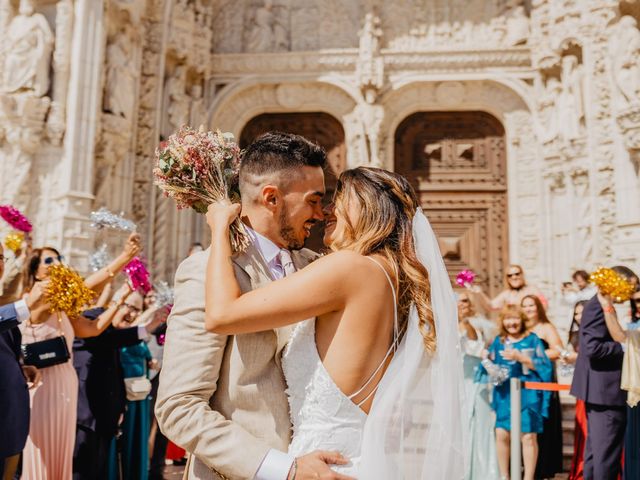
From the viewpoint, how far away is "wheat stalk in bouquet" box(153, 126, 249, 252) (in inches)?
72.0

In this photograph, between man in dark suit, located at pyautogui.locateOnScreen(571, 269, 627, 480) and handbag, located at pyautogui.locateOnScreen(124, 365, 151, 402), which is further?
handbag, located at pyautogui.locateOnScreen(124, 365, 151, 402)

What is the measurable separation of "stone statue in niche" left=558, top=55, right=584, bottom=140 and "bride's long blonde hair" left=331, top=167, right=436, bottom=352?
300 inches

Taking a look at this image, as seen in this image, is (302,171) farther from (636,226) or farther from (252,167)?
(636,226)

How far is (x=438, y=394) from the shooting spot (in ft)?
5.59

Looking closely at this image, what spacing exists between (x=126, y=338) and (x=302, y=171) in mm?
2949

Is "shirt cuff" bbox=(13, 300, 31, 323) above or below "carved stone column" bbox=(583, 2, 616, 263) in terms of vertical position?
below

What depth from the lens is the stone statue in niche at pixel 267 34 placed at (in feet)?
32.5

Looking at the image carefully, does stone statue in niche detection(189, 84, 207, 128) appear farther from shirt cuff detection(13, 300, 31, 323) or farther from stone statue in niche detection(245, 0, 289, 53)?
shirt cuff detection(13, 300, 31, 323)

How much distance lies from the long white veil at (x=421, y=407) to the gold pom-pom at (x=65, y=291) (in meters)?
2.18

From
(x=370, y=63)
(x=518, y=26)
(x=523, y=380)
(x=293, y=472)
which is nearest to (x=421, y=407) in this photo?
(x=293, y=472)

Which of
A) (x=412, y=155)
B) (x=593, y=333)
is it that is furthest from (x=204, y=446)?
(x=412, y=155)

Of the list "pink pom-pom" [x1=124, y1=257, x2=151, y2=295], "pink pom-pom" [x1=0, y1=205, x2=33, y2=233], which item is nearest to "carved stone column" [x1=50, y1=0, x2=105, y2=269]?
"pink pom-pom" [x1=0, y1=205, x2=33, y2=233]

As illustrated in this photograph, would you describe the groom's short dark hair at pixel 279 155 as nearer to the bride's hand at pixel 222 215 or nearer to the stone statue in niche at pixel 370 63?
the bride's hand at pixel 222 215

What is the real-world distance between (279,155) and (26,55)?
6.56 meters
